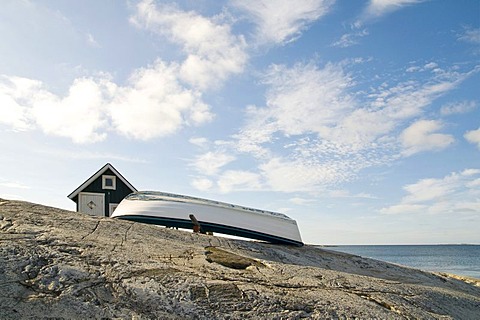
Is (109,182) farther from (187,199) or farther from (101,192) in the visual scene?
(187,199)

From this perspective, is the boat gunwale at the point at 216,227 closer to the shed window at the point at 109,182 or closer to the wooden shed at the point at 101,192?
the wooden shed at the point at 101,192

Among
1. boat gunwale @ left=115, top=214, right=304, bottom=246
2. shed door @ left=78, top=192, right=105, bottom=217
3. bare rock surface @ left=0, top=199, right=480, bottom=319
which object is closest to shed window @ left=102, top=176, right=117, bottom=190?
shed door @ left=78, top=192, right=105, bottom=217

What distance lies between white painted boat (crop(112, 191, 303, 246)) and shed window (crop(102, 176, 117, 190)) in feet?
32.8

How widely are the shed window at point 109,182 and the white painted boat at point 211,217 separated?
10000 mm

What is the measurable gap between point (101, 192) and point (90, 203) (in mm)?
679

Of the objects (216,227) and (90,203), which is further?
(90,203)

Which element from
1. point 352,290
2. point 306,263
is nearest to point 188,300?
point 352,290

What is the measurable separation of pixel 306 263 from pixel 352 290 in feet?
5.25

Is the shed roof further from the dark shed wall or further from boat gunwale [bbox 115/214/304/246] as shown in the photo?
boat gunwale [bbox 115/214/304/246]

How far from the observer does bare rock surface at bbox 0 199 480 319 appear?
172 inches

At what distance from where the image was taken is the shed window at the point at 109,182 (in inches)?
816

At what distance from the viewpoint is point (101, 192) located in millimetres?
20625

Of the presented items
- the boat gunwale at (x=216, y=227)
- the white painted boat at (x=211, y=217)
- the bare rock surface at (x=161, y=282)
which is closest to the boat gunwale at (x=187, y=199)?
the white painted boat at (x=211, y=217)

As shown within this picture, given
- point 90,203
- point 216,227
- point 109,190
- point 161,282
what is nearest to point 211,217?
point 216,227
